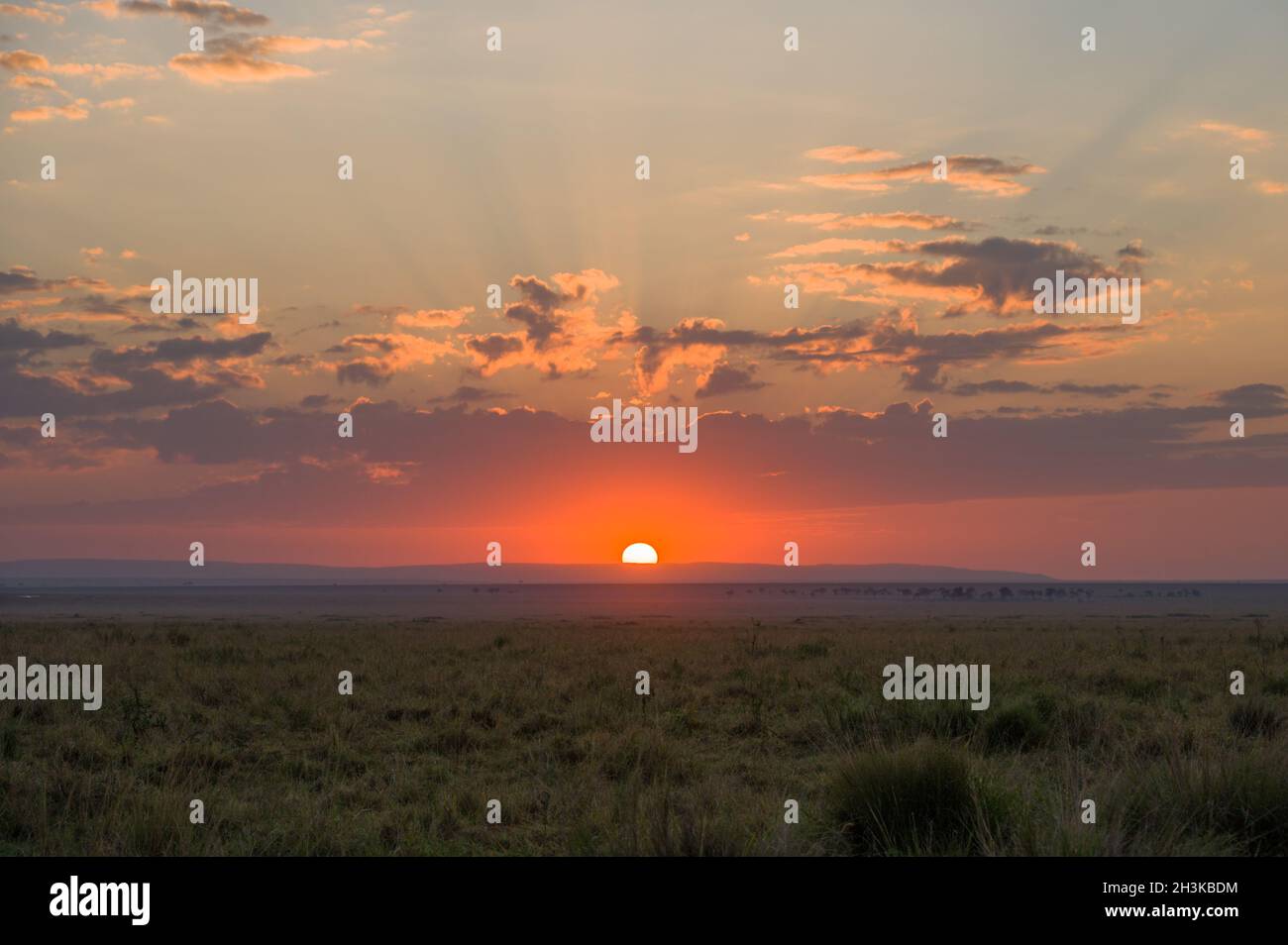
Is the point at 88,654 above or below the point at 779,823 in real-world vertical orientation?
above

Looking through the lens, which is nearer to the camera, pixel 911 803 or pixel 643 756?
pixel 911 803

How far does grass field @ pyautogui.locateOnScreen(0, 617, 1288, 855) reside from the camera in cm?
935

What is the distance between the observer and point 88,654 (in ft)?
97.7

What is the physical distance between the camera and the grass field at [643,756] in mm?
9352

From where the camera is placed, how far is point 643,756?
47.7ft

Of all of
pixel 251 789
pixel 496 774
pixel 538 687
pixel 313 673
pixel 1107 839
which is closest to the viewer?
pixel 1107 839
